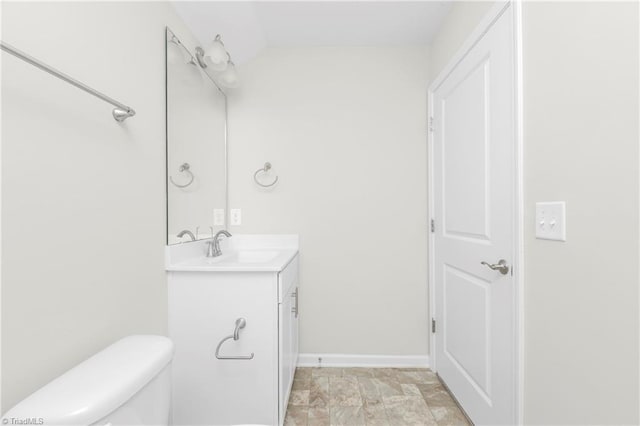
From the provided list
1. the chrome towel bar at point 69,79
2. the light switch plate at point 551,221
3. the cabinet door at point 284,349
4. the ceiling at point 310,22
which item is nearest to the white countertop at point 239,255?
the cabinet door at point 284,349

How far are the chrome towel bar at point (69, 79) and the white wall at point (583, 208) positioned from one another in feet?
4.68

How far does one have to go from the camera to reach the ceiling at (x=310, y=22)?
1772 millimetres

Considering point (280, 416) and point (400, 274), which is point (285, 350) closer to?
point (280, 416)

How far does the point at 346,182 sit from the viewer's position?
7.16 feet

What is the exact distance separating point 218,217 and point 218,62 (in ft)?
3.10

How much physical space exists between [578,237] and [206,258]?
1.67 m

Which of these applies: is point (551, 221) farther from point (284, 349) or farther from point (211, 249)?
point (211, 249)

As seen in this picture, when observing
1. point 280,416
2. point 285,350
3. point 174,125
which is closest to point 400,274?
point 285,350

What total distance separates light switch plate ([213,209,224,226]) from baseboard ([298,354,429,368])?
113 cm

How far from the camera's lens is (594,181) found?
838 mm

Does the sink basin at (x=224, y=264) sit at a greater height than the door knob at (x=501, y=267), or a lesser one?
lesser

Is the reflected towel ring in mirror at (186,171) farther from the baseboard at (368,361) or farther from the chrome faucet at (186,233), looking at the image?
the baseboard at (368,361)

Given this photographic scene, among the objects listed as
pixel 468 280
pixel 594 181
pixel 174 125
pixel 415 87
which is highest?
pixel 415 87

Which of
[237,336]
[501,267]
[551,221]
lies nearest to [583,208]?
[551,221]
